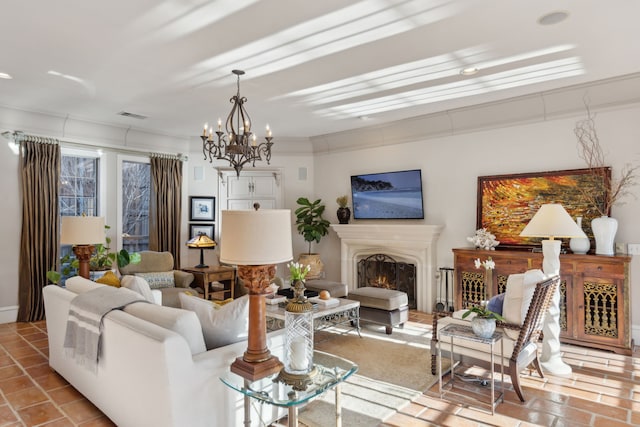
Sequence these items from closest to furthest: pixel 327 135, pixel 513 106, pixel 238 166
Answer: pixel 238 166
pixel 513 106
pixel 327 135

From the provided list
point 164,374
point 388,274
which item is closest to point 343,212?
point 388,274

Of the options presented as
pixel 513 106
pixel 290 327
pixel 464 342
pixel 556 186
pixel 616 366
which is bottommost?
pixel 616 366

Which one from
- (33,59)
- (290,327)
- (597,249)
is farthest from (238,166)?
(597,249)

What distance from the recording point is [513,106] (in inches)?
191

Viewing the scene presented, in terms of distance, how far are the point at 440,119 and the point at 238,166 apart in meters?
3.10

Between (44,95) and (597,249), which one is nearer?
(597,249)

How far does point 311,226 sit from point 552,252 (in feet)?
12.9

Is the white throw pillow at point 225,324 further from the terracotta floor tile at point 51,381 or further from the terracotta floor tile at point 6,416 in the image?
the terracotta floor tile at point 51,381

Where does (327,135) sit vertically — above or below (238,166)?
above

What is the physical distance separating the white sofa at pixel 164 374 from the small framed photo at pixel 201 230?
4261 millimetres

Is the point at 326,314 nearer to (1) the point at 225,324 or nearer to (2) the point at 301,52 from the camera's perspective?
(1) the point at 225,324

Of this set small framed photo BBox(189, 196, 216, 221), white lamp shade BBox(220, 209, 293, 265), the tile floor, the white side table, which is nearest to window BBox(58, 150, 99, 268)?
small framed photo BBox(189, 196, 216, 221)

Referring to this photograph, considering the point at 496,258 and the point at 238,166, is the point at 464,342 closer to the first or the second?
the point at 496,258

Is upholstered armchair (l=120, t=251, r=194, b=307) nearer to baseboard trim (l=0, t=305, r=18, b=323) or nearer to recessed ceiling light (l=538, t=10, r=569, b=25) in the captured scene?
baseboard trim (l=0, t=305, r=18, b=323)
